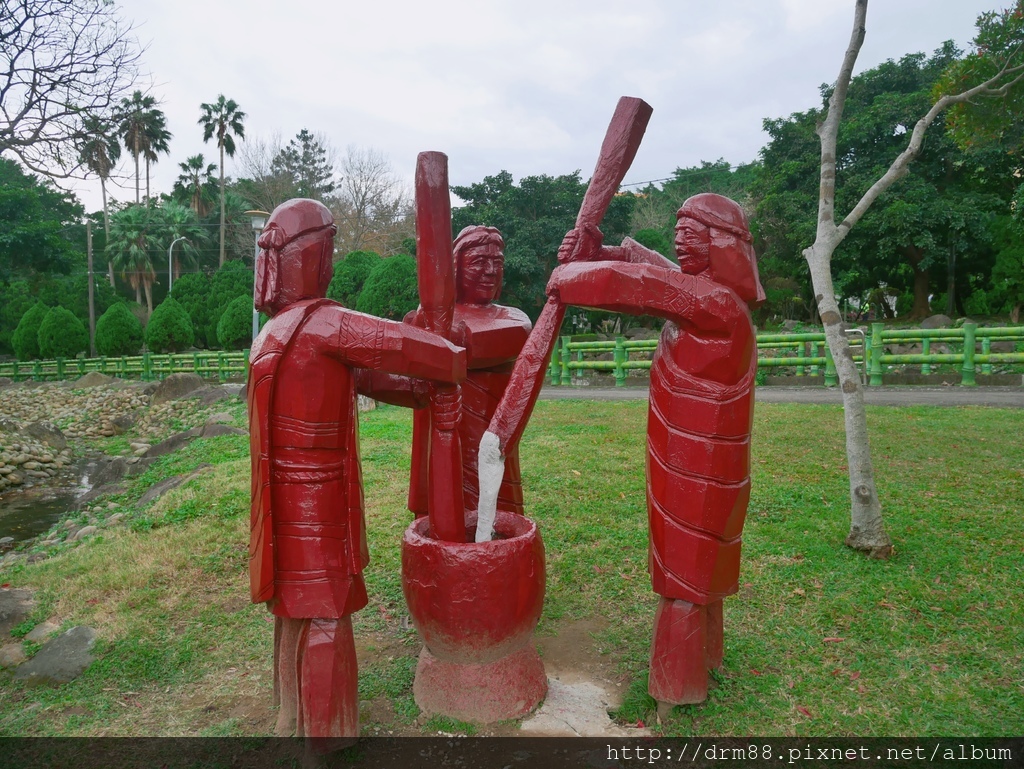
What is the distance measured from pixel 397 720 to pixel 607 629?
4.27 feet

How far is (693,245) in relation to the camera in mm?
2600

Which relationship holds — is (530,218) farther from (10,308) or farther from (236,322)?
(10,308)

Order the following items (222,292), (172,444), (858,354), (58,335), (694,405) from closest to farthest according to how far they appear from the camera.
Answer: (694,405)
(172,444)
(858,354)
(58,335)
(222,292)

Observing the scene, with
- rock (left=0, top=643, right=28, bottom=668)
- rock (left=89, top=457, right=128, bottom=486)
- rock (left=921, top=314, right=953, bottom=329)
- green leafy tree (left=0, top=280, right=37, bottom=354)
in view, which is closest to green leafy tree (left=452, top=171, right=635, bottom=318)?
rock (left=921, top=314, right=953, bottom=329)

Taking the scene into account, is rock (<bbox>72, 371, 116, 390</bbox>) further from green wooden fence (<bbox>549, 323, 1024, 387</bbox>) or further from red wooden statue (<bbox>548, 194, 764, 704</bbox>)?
red wooden statue (<bbox>548, 194, 764, 704</bbox>)

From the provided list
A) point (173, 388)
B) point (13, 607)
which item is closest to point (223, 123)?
point (173, 388)

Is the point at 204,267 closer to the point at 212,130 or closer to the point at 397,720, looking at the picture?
the point at 212,130

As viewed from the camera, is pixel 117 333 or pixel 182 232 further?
pixel 182 232

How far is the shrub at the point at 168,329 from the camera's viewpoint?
21.3 meters

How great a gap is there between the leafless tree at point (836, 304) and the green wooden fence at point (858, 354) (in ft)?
15.2

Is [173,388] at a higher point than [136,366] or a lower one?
lower

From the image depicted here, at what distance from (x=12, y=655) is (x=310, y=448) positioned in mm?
2723

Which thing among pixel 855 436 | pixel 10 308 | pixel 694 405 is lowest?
pixel 855 436

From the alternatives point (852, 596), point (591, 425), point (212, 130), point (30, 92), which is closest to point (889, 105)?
point (591, 425)
